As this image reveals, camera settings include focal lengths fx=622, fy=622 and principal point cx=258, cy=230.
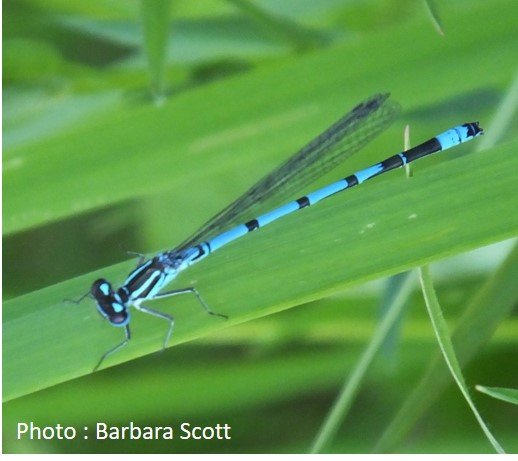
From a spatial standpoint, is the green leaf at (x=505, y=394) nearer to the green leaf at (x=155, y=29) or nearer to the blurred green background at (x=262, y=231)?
the blurred green background at (x=262, y=231)

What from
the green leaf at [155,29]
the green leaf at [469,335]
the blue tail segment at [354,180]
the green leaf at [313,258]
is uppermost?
the green leaf at [155,29]

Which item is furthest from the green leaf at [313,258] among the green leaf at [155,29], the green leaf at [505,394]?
the green leaf at [155,29]

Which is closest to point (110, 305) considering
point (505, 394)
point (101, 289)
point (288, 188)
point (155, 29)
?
point (101, 289)

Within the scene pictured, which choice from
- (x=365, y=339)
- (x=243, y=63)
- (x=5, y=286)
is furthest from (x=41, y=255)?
(x=365, y=339)

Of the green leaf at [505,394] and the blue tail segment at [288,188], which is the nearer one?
the green leaf at [505,394]

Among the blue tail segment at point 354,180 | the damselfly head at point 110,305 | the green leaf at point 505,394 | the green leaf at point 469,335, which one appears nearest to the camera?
the green leaf at point 505,394

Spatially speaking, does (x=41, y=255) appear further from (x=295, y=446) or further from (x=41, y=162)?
(x=295, y=446)
